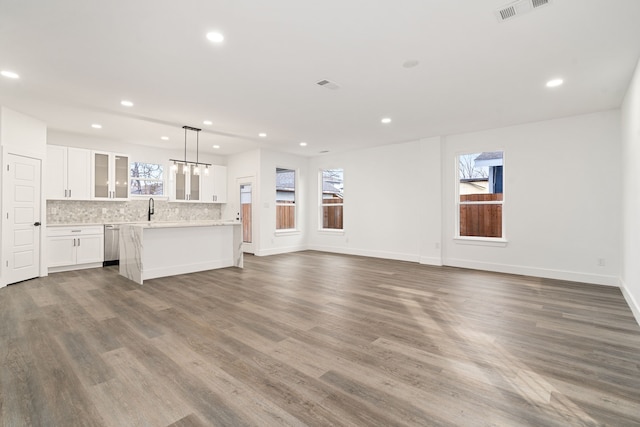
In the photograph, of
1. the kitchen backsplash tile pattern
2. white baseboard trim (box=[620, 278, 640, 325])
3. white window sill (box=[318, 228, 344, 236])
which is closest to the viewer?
white baseboard trim (box=[620, 278, 640, 325])

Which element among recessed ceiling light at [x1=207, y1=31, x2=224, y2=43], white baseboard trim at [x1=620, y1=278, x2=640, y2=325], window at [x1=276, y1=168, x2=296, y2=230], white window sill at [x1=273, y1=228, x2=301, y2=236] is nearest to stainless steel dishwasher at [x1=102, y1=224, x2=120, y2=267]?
white window sill at [x1=273, y1=228, x2=301, y2=236]

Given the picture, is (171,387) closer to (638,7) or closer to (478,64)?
(478,64)

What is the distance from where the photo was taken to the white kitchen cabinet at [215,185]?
8164mm

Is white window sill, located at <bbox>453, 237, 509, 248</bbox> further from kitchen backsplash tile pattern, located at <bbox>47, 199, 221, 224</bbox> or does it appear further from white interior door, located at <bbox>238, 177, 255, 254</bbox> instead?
kitchen backsplash tile pattern, located at <bbox>47, 199, 221, 224</bbox>

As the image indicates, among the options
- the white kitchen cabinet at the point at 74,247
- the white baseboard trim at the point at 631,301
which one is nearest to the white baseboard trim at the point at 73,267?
the white kitchen cabinet at the point at 74,247

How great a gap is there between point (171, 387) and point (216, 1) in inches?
110

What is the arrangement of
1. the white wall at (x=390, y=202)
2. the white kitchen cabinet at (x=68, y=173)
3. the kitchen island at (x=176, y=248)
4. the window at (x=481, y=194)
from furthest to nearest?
the white wall at (x=390, y=202) < the window at (x=481, y=194) < the white kitchen cabinet at (x=68, y=173) < the kitchen island at (x=176, y=248)

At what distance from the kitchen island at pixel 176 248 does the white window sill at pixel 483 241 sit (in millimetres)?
4559

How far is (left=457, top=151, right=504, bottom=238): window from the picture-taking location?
588 cm

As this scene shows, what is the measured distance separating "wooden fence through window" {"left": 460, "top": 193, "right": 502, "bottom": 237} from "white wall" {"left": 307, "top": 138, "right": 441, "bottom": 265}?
54 centimetres

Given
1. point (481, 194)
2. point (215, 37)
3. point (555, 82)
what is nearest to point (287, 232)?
point (481, 194)

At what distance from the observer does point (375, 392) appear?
1.92 m

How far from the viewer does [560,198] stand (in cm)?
505

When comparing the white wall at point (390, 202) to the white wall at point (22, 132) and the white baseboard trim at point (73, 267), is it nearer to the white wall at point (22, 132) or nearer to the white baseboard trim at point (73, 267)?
the white baseboard trim at point (73, 267)
